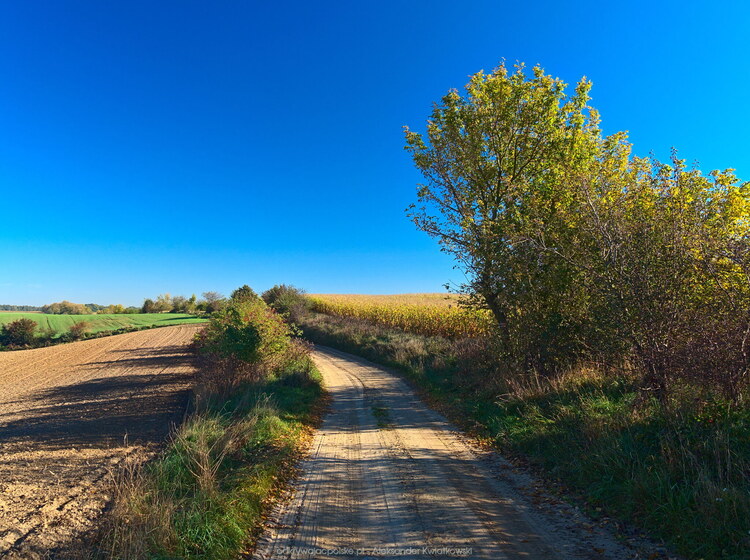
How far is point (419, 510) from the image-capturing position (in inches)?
213

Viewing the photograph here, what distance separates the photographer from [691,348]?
655 centimetres

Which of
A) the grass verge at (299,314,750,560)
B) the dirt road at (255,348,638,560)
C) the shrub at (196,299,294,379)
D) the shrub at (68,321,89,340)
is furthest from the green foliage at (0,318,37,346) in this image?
the grass verge at (299,314,750,560)

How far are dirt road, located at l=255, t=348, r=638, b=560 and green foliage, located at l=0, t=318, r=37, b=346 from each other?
2116 inches

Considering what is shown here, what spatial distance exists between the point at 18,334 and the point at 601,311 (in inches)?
2329

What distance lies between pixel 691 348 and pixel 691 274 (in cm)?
128

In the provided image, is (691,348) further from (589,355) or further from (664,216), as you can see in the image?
(589,355)

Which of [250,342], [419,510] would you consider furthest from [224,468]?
[250,342]

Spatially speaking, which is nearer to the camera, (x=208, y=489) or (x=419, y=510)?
(x=419, y=510)

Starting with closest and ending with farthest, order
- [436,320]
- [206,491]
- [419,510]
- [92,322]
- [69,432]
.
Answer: [419,510]
[206,491]
[69,432]
[436,320]
[92,322]

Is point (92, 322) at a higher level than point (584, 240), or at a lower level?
lower

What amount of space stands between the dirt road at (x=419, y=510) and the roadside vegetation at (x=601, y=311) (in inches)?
31.0

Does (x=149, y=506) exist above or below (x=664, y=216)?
below

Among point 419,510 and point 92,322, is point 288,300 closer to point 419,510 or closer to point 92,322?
point 92,322

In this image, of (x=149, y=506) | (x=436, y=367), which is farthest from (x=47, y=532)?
(x=436, y=367)
